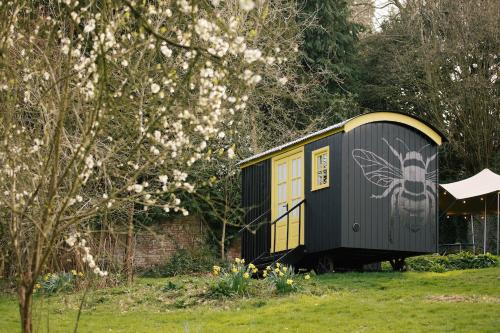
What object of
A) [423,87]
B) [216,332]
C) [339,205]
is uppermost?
[423,87]

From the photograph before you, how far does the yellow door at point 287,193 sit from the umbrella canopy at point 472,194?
508 cm

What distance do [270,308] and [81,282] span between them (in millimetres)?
5032

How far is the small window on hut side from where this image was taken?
47.2 ft

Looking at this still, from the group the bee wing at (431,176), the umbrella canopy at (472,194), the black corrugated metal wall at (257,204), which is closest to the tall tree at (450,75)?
the umbrella canopy at (472,194)

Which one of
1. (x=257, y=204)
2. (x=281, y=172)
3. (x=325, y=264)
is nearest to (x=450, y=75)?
(x=257, y=204)

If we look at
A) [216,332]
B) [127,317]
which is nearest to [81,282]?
[127,317]

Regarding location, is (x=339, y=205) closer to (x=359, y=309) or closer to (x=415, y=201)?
(x=415, y=201)

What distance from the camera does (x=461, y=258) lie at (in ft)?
52.8

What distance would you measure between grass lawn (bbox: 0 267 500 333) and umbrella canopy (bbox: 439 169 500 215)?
16.1 feet

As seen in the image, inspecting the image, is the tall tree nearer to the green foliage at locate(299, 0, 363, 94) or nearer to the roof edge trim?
the green foliage at locate(299, 0, 363, 94)

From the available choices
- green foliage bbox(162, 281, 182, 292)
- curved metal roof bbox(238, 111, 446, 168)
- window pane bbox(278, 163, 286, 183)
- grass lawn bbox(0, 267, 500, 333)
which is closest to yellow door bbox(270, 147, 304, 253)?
window pane bbox(278, 163, 286, 183)

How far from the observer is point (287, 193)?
15727 millimetres

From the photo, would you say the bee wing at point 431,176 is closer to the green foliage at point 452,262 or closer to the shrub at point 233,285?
the green foliage at point 452,262

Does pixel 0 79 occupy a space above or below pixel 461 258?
above
